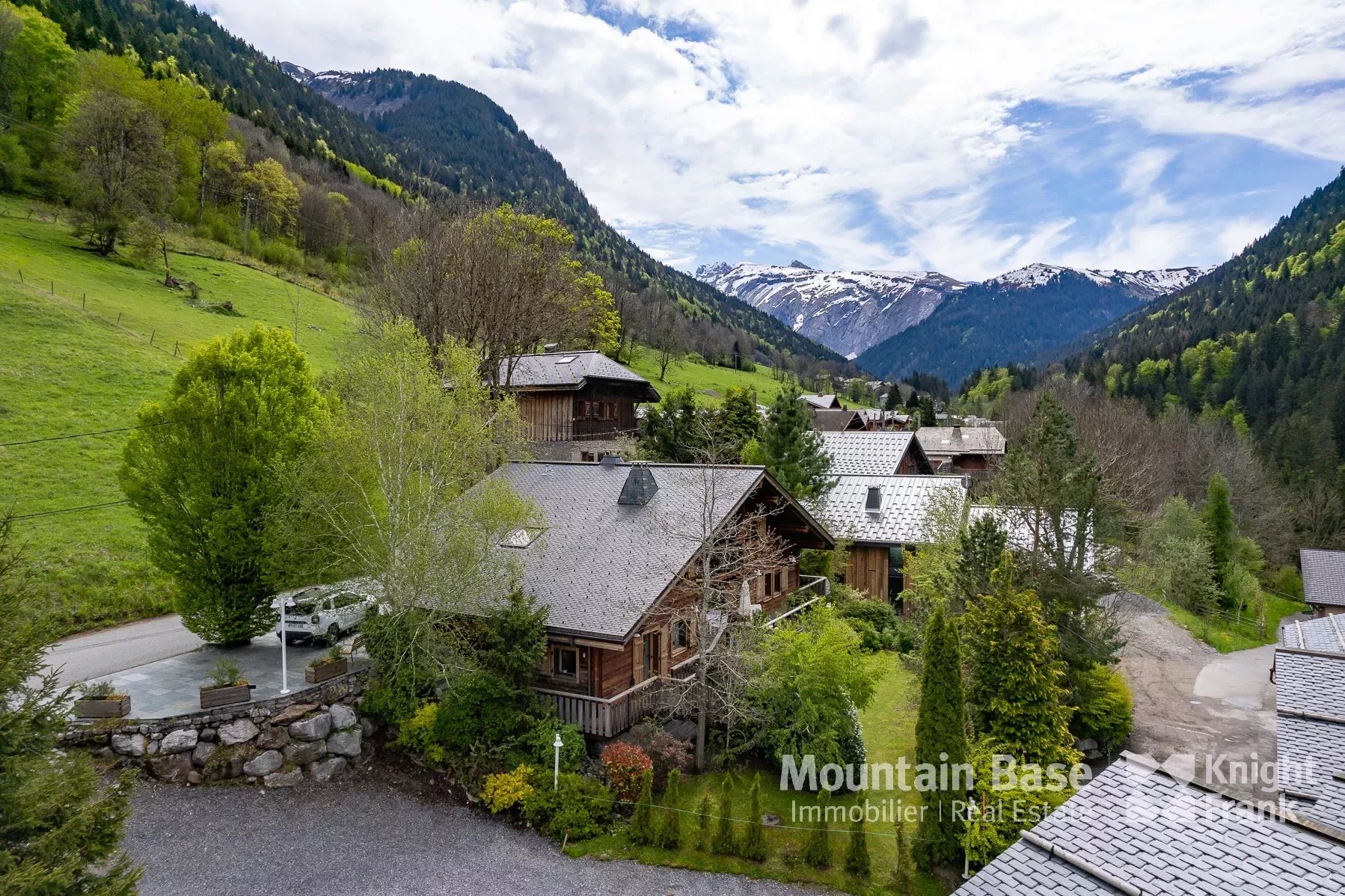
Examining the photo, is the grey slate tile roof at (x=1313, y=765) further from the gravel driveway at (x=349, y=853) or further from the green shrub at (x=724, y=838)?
the green shrub at (x=724, y=838)

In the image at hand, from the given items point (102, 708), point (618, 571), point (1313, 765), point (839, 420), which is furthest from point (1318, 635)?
point (839, 420)

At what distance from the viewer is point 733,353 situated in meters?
133

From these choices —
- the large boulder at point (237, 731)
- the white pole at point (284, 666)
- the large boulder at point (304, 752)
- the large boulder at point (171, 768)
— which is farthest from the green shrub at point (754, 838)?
the large boulder at point (171, 768)

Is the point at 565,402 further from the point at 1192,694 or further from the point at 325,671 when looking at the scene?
the point at 1192,694

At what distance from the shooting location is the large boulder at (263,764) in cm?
1608

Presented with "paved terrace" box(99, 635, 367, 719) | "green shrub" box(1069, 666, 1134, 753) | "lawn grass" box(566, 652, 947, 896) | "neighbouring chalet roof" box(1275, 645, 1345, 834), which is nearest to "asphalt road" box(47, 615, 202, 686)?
"paved terrace" box(99, 635, 367, 719)

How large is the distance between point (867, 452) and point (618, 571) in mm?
30551

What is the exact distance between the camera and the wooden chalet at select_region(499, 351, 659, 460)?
40562mm

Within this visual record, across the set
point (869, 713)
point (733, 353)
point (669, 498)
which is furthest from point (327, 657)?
point (733, 353)

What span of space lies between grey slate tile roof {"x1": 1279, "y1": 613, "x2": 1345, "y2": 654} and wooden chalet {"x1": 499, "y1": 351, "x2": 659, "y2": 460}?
3235 cm

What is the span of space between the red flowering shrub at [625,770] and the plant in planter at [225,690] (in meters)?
8.78

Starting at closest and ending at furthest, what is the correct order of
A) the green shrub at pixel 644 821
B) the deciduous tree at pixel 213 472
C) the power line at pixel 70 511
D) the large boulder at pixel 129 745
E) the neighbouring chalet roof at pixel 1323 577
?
the green shrub at pixel 644 821
the large boulder at pixel 129 745
the deciduous tree at pixel 213 472
the power line at pixel 70 511
the neighbouring chalet roof at pixel 1323 577

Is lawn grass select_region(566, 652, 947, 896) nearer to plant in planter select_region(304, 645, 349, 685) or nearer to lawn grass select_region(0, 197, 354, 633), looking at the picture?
plant in planter select_region(304, 645, 349, 685)

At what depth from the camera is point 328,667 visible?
58.7 feet
